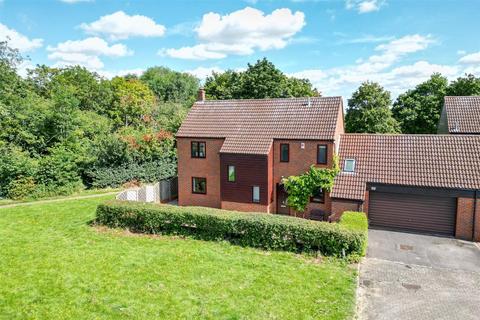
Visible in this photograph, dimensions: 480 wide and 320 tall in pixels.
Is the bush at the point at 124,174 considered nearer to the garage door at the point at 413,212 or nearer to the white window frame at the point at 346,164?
the white window frame at the point at 346,164

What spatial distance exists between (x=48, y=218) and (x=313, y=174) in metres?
15.3

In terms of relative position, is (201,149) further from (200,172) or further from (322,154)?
(322,154)

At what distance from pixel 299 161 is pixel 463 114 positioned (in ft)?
47.7

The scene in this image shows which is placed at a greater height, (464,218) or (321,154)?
(321,154)

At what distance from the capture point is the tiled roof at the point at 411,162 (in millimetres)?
17234

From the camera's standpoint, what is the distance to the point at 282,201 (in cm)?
2083

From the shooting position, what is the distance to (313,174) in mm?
19062

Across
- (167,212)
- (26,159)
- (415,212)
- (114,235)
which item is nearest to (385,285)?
(415,212)

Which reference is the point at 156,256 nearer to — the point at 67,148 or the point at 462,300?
the point at 462,300

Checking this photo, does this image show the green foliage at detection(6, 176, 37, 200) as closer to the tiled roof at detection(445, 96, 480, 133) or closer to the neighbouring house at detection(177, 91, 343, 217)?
the neighbouring house at detection(177, 91, 343, 217)

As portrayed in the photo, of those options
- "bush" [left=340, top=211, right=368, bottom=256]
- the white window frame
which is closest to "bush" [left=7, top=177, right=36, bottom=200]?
the white window frame

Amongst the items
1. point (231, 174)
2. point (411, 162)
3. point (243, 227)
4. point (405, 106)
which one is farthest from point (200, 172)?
point (405, 106)

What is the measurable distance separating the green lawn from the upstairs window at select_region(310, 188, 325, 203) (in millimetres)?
5971

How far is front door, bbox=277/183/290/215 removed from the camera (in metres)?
20.7
